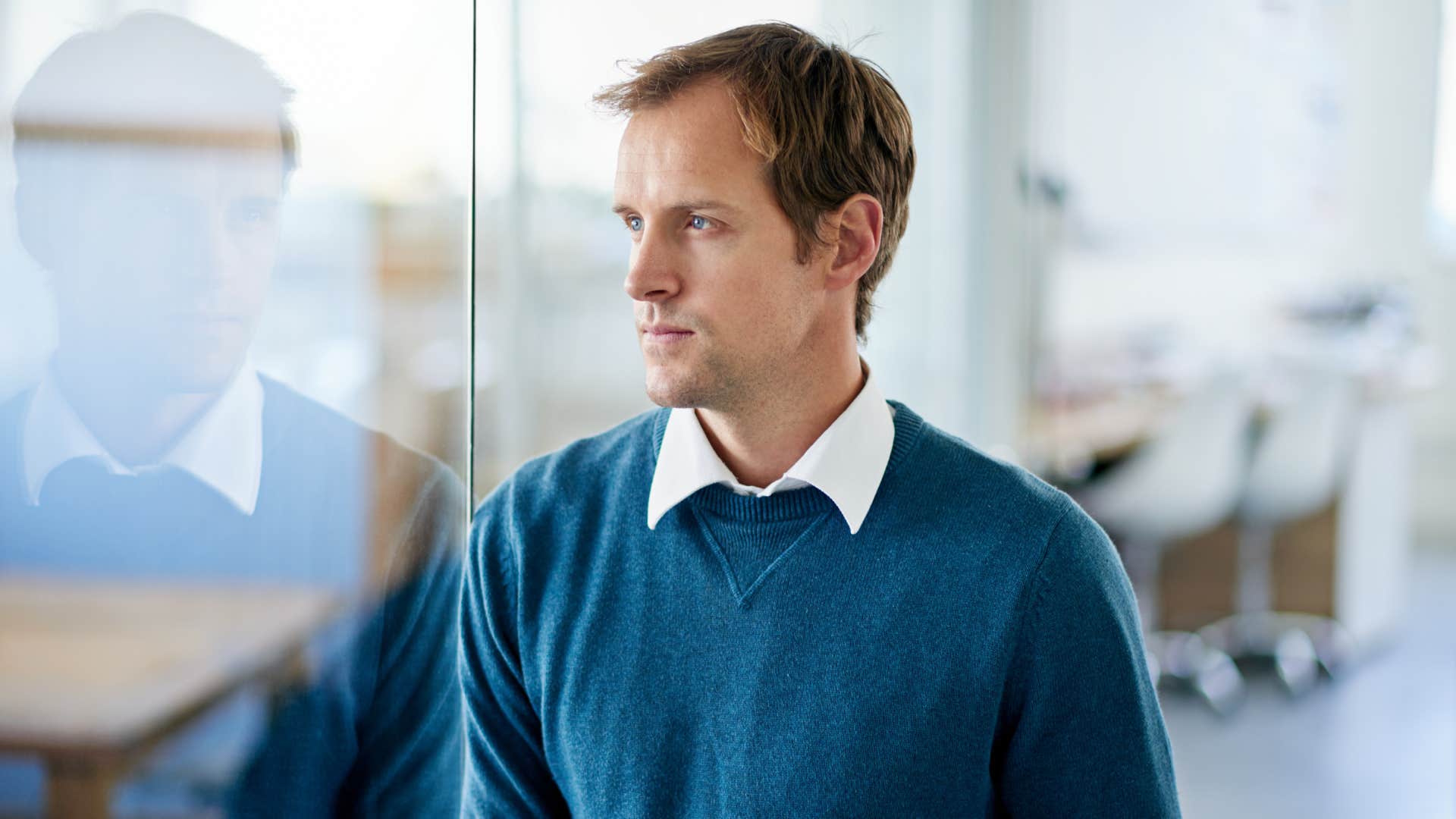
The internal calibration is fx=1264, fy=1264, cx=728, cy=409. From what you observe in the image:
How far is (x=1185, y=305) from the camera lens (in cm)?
582

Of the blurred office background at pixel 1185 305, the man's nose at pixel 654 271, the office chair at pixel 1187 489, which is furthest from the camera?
the office chair at pixel 1187 489

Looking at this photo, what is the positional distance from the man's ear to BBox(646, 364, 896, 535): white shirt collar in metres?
0.12

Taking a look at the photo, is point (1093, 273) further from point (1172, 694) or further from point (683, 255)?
point (683, 255)

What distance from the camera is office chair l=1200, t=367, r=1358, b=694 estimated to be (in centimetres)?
374

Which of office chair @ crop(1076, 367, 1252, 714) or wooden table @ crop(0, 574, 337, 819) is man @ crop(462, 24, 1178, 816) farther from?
office chair @ crop(1076, 367, 1252, 714)

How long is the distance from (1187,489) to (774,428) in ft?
9.08

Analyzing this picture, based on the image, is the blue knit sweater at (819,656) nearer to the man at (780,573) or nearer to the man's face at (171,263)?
the man at (780,573)

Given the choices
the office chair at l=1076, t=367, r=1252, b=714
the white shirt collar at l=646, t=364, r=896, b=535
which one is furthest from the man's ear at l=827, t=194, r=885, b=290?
the office chair at l=1076, t=367, r=1252, b=714

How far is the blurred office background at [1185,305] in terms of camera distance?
1.64 m

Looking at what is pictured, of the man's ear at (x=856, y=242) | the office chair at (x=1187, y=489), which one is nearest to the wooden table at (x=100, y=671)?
the man's ear at (x=856, y=242)

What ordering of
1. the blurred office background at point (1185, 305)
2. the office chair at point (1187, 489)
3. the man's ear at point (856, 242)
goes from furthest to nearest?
the office chair at point (1187, 489) < the blurred office background at point (1185, 305) < the man's ear at point (856, 242)

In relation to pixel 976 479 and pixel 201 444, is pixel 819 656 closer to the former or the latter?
pixel 976 479

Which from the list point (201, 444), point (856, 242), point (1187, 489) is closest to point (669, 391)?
point (856, 242)

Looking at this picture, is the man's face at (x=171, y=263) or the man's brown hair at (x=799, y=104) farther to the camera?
the man's brown hair at (x=799, y=104)
